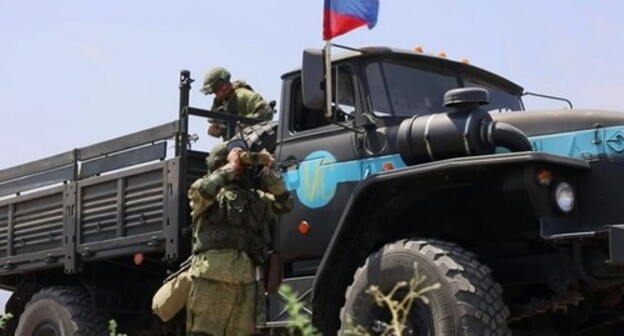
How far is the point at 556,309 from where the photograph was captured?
5.30 meters

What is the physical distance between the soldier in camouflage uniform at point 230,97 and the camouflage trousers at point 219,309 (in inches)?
72.5

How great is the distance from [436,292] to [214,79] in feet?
9.56

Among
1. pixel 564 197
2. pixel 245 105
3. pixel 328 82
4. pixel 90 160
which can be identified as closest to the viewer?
pixel 564 197

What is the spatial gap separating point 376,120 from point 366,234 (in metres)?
0.67

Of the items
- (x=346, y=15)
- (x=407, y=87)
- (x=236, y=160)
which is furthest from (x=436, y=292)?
(x=346, y=15)

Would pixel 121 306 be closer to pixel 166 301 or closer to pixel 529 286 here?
pixel 166 301

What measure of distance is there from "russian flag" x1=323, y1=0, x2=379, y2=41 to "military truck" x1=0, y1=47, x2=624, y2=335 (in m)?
0.18

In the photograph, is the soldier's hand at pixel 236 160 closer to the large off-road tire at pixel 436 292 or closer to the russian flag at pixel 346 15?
the russian flag at pixel 346 15

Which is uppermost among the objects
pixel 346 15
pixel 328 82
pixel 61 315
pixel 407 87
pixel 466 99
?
pixel 346 15

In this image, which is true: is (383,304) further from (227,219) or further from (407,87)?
(407,87)

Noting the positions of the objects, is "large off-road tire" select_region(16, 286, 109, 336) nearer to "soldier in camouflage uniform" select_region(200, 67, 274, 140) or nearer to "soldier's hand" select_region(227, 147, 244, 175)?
"soldier in camouflage uniform" select_region(200, 67, 274, 140)

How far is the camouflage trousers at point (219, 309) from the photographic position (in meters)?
5.67

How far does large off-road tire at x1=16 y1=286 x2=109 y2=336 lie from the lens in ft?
24.7

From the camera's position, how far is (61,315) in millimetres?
7652
